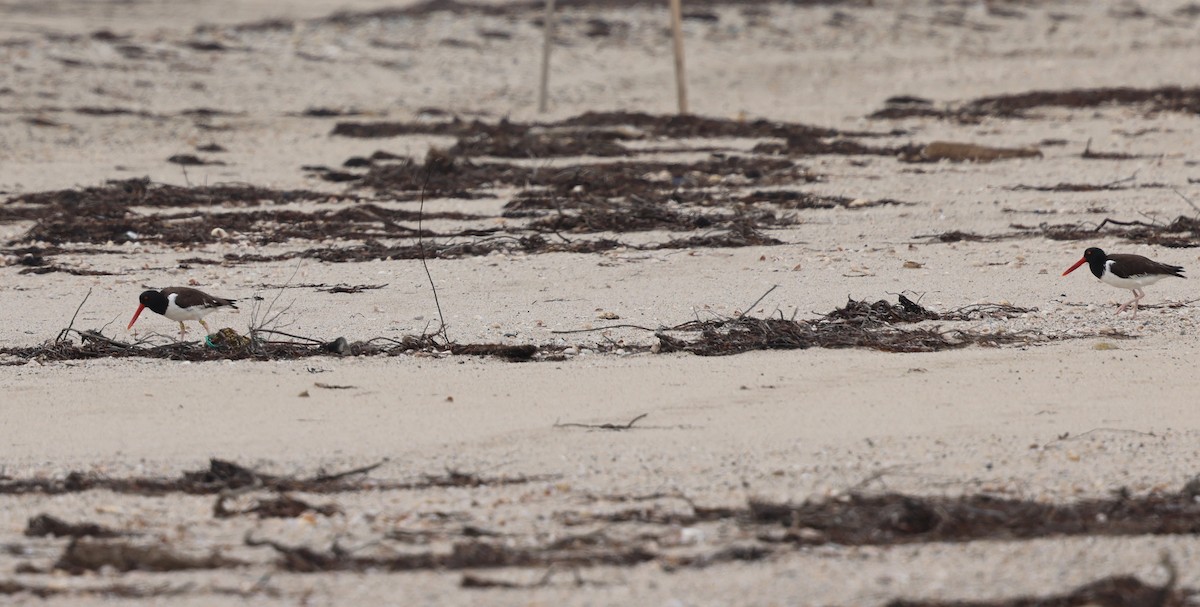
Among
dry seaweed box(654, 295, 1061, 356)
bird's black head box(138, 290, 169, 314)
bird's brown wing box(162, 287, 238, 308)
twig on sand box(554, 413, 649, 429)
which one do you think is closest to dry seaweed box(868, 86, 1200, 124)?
dry seaweed box(654, 295, 1061, 356)

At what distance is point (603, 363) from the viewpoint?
6.72 meters

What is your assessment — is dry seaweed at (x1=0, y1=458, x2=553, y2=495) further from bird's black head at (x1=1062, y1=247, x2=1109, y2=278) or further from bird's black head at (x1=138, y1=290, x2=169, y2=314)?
bird's black head at (x1=1062, y1=247, x2=1109, y2=278)

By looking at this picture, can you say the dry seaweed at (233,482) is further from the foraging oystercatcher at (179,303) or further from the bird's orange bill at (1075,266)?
the bird's orange bill at (1075,266)

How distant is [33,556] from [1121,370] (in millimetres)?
4334

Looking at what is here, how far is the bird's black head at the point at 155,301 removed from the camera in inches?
291

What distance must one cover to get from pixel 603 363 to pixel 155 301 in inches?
91.4

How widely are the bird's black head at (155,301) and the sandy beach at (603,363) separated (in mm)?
263

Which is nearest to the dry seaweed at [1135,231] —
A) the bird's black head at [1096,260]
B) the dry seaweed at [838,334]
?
the bird's black head at [1096,260]

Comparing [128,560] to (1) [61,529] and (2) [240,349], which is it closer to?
(1) [61,529]

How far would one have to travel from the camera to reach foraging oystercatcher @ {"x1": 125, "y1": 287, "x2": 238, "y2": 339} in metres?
7.37

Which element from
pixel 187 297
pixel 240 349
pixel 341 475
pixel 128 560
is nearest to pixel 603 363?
pixel 240 349

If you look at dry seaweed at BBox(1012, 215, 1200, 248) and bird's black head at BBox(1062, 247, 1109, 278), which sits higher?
bird's black head at BBox(1062, 247, 1109, 278)

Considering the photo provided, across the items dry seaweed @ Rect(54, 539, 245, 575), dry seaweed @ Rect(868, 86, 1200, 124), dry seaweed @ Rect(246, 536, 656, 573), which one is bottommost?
dry seaweed @ Rect(868, 86, 1200, 124)

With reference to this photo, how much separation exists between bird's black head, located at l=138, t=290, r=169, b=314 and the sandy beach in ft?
0.86
